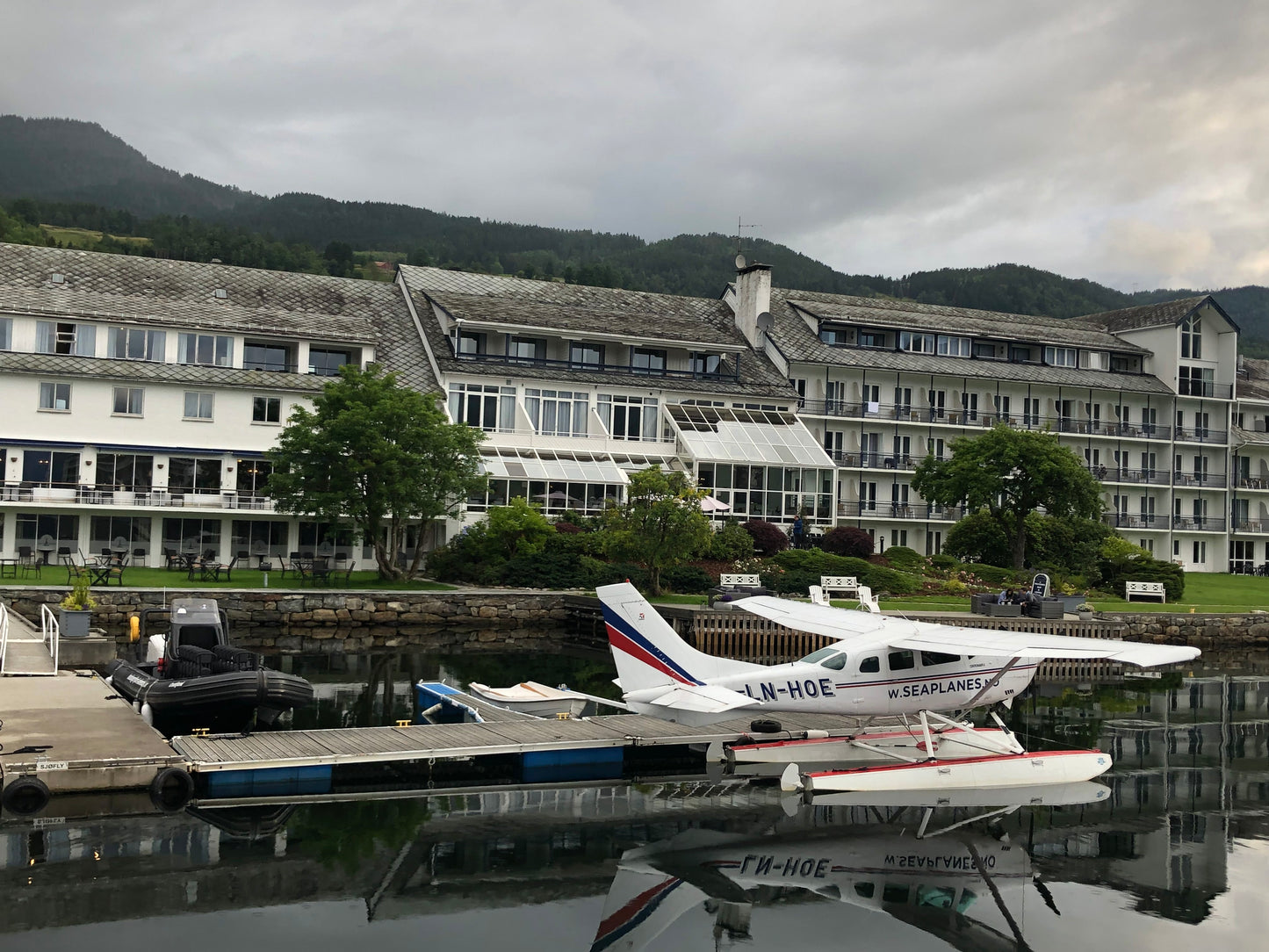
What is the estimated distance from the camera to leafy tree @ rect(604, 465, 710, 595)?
1547 inches

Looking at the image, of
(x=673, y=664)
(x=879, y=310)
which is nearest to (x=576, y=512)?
(x=879, y=310)

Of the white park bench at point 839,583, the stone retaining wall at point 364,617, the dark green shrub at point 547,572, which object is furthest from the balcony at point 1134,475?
the stone retaining wall at point 364,617

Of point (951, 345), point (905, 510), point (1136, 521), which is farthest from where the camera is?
point (1136, 521)

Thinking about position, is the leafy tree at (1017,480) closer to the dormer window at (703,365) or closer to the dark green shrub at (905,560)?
the dark green shrub at (905,560)

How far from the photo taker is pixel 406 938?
12.2m

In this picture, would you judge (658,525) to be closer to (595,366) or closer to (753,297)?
(595,366)

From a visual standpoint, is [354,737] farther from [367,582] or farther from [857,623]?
[367,582]

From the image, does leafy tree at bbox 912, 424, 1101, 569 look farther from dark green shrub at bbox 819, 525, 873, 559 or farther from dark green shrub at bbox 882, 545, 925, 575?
dark green shrub at bbox 819, 525, 873, 559

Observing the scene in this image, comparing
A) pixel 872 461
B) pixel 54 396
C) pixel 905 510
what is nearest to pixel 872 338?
pixel 872 461

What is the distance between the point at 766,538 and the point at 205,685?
1158 inches

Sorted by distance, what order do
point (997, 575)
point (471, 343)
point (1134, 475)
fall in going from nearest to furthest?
1. point (997, 575)
2. point (471, 343)
3. point (1134, 475)

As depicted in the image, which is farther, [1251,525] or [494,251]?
[494,251]

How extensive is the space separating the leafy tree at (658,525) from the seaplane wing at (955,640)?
54.2ft

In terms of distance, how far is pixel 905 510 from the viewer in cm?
5706
